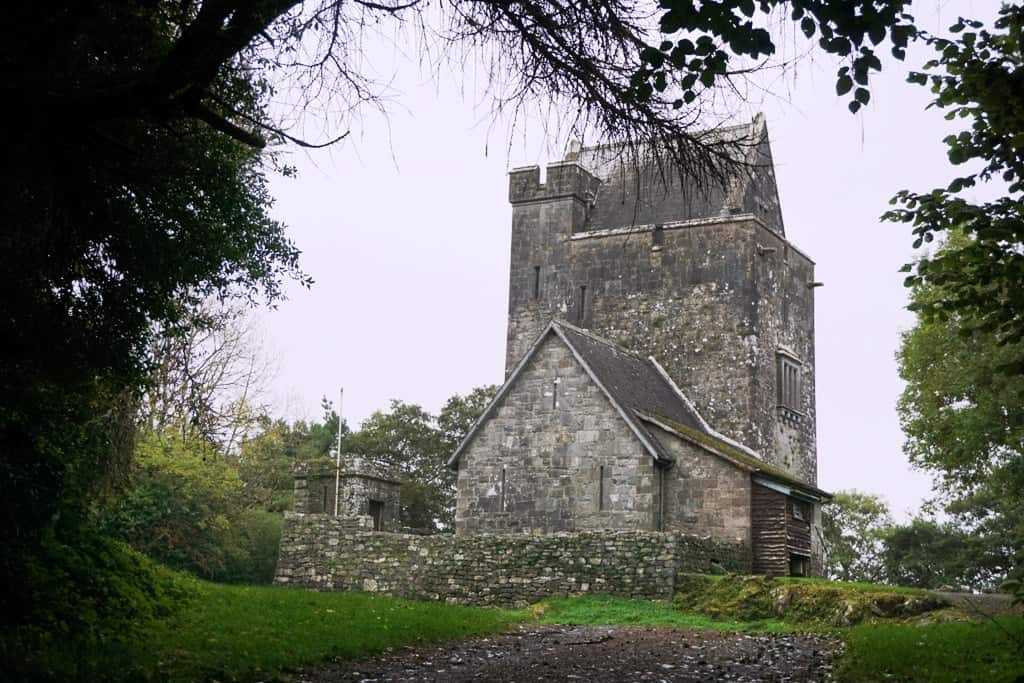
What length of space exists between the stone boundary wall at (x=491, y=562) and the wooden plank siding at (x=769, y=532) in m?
0.40

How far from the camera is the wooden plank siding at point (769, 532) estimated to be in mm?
29484

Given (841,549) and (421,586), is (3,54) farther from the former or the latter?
(841,549)

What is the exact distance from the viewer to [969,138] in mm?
12031

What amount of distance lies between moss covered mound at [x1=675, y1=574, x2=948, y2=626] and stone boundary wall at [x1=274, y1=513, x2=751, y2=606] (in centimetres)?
94

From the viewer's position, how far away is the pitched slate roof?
98.6ft

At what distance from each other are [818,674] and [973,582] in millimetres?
42610

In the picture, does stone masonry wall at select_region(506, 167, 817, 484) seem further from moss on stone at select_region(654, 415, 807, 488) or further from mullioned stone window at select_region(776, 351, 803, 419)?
moss on stone at select_region(654, 415, 807, 488)

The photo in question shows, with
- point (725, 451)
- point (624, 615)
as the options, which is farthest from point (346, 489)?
point (624, 615)

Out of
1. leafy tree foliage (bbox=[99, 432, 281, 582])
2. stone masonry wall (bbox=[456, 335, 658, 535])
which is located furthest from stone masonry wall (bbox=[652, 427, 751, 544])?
leafy tree foliage (bbox=[99, 432, 281, 582])

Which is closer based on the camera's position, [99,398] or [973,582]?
[99,398]

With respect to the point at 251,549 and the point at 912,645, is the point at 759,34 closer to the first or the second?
the point at 912,645

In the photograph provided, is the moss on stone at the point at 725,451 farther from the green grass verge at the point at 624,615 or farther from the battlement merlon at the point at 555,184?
the battlement merlon at the point at 555,184

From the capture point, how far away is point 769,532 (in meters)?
29.7

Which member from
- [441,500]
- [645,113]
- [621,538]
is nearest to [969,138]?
[645,113]
